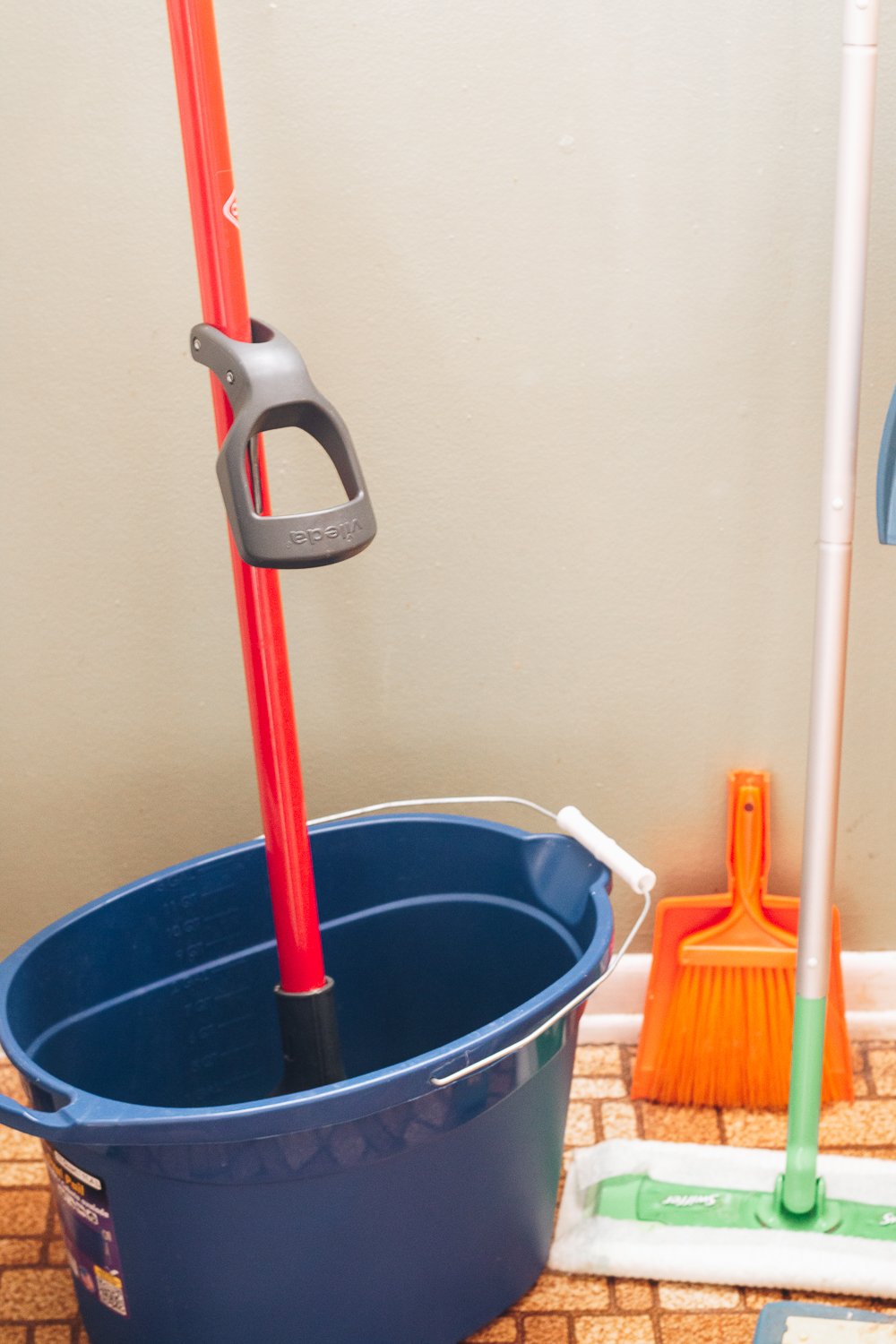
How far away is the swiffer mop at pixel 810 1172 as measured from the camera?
2.96ft

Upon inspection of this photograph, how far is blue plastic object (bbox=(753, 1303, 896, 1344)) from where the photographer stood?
3.15 feet

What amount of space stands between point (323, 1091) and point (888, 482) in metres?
0.54

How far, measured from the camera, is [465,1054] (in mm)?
838

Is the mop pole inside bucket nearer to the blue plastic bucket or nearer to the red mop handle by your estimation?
the red mop handle

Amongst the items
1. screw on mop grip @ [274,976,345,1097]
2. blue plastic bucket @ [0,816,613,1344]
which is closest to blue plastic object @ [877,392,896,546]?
blue plastic bucket @ [0,816,613,1344]

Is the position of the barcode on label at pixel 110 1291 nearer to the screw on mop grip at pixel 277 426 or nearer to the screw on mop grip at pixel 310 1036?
the screw on mop grip at pixel 310 1036

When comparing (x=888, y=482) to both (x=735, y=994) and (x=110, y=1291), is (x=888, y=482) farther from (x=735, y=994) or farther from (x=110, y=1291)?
(x=110, y=1291)

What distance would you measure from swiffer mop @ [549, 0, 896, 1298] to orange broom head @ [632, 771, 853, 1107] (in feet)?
0.27

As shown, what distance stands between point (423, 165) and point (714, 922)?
0.71m

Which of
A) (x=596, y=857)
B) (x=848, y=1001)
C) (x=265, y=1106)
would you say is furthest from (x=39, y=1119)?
(x=848, y=1001)

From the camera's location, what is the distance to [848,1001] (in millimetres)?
1308

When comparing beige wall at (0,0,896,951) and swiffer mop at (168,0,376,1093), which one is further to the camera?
beige wall at (0,0,896,951)

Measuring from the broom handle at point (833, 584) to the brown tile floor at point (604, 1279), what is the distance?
0.38ft

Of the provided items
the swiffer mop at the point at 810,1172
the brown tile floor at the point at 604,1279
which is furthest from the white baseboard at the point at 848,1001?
the swiffer mop at the point at 810,1172
